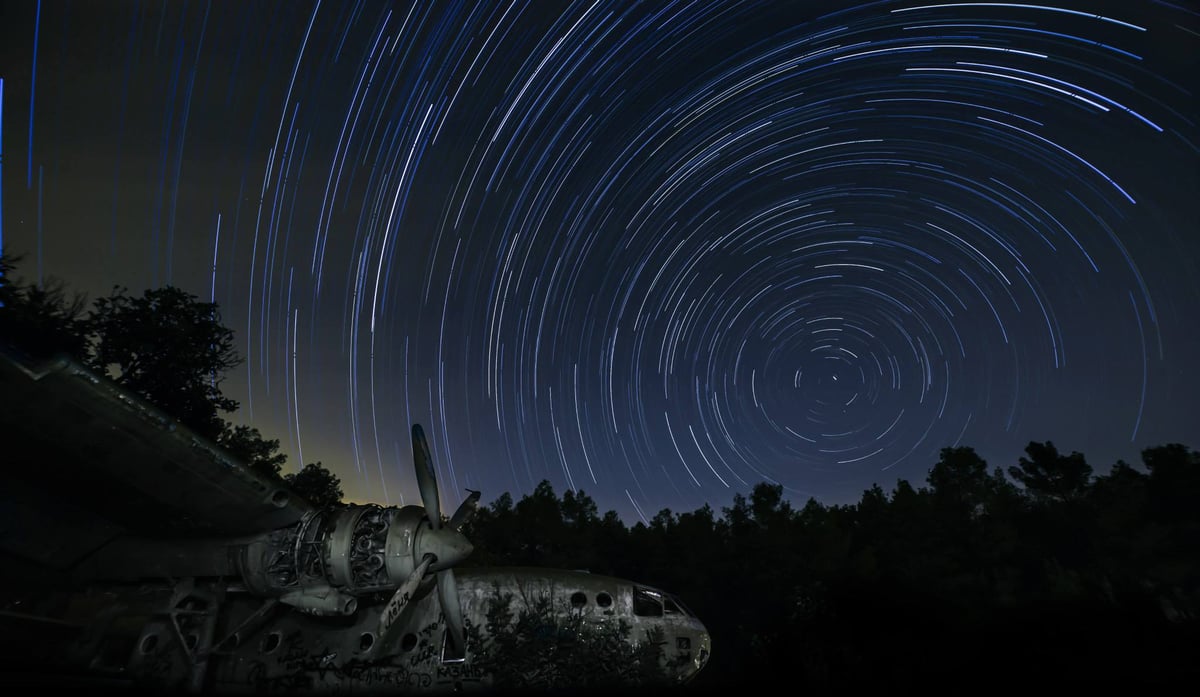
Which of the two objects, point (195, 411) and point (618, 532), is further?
point (618, 532)

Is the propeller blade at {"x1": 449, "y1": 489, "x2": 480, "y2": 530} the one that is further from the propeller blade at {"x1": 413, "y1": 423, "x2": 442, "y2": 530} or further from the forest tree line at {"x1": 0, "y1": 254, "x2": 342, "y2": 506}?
A: the forest tree line at {"x1": 0, "y1": 254, "x2": 342, "y2": 506}

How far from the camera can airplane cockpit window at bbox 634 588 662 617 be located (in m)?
12.5

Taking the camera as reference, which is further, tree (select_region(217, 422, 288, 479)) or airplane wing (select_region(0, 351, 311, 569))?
tree (select_region(217, 422, 288, 479))

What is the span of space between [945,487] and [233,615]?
44.2 metres

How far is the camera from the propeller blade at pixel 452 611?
37.9 feet

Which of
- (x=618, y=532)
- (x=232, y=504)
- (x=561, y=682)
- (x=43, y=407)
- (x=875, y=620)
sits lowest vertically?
(x=561, y=682)

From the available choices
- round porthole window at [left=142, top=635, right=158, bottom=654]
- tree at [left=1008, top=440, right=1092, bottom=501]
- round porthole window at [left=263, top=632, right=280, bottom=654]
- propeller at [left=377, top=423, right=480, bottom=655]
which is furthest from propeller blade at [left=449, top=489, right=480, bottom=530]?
tree at [left=1008, top=440, right=1092, bottom=501]

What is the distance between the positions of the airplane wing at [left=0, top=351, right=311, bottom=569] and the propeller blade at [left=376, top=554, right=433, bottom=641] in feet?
10.8

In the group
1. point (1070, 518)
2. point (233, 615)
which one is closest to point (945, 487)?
point (1070, 518)

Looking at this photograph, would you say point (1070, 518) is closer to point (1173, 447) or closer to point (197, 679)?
point (1173, 447)

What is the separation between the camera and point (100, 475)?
470 inches

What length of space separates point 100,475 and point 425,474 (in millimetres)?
6795

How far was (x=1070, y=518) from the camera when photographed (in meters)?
34.1

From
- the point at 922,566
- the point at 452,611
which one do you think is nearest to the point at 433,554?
the point at 452,611
